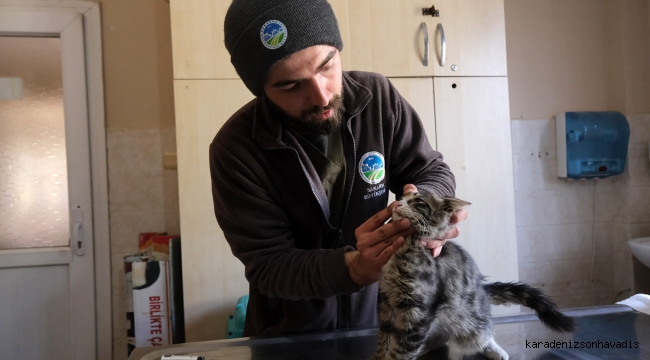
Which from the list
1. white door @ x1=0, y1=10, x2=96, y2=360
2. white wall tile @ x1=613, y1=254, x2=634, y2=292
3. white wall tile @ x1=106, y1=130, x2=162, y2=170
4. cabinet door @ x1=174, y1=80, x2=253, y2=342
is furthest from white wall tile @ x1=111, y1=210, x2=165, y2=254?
white wall tile @ x1=613, y1=254, x2=634, y2=292

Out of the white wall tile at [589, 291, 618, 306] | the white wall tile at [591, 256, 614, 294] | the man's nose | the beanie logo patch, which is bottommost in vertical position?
the white wall tile at [589, 291, 618, 306]

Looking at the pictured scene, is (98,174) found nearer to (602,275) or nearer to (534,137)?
(534,137)

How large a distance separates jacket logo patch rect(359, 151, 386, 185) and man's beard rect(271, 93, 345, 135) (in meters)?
0.10

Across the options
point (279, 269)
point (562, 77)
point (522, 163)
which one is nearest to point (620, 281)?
point (522, 163)

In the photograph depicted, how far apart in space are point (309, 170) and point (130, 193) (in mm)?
1530

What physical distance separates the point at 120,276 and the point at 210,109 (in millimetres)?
1016

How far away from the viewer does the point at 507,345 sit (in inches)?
37.7

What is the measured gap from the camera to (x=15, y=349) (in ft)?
7.21

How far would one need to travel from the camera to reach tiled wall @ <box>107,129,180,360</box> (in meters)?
2.23

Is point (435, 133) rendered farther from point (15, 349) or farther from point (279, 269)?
point (15, 349)

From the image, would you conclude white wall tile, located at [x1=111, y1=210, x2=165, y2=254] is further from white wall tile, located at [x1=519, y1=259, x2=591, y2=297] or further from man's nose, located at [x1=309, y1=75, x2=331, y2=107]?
white wall tile, located at [x1=519, y1=259, x2=591, y2=297]

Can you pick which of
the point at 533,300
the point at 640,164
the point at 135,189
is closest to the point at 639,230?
the point at 640,164

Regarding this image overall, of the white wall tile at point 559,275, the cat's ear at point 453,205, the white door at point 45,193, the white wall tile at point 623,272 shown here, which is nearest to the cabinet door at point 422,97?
the white wall tile at point 559,275

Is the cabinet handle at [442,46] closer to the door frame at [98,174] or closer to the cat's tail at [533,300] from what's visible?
the cat's tail at [533,300]
